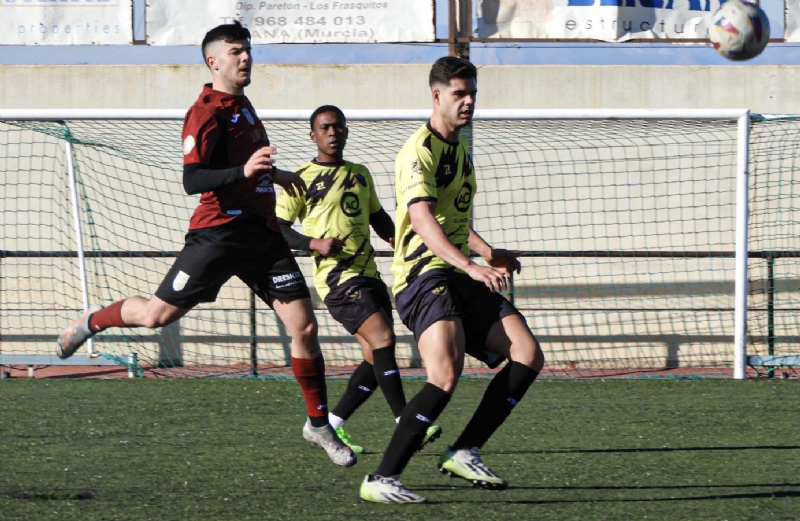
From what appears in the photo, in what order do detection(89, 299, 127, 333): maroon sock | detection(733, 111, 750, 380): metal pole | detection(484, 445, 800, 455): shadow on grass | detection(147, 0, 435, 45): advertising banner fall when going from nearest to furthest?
1. detection(89, 299, 127, 333): maroon sock
2. detection(484, 445, 800, 455): shadow on grass
3. detection(733, 111, 750, 380): metal pole
4. detection(147, 0, 435, 45): advertising banner

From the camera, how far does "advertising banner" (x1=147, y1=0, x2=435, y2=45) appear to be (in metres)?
9.59

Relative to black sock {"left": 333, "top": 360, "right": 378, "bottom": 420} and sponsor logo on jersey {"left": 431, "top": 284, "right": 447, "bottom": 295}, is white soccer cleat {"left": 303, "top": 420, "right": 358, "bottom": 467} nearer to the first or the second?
black sock {"left": 333, "top": 360, "right": 378, "bottom": 420}

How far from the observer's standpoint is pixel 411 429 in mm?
4266

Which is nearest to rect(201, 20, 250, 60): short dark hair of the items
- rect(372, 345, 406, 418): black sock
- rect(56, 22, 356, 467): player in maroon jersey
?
rect(56, 22, 356, 467): player in maroon jersey

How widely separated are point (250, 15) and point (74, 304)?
3120 millimetres

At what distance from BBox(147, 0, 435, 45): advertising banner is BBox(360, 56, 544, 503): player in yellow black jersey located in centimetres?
524

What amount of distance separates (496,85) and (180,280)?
227 inches

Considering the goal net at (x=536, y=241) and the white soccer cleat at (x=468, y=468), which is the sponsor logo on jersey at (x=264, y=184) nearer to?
the white soccer cleat at (x=468, y=468)

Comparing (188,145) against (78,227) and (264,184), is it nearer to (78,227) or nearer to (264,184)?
(264,184)

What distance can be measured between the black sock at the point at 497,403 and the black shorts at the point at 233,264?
1.08 metres

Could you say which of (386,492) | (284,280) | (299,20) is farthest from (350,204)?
(299,20)

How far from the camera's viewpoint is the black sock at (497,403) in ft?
14.9

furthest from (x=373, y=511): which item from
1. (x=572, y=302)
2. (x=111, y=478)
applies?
(x=572, y=302)

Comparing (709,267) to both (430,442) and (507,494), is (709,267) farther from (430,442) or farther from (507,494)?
(507,494)
